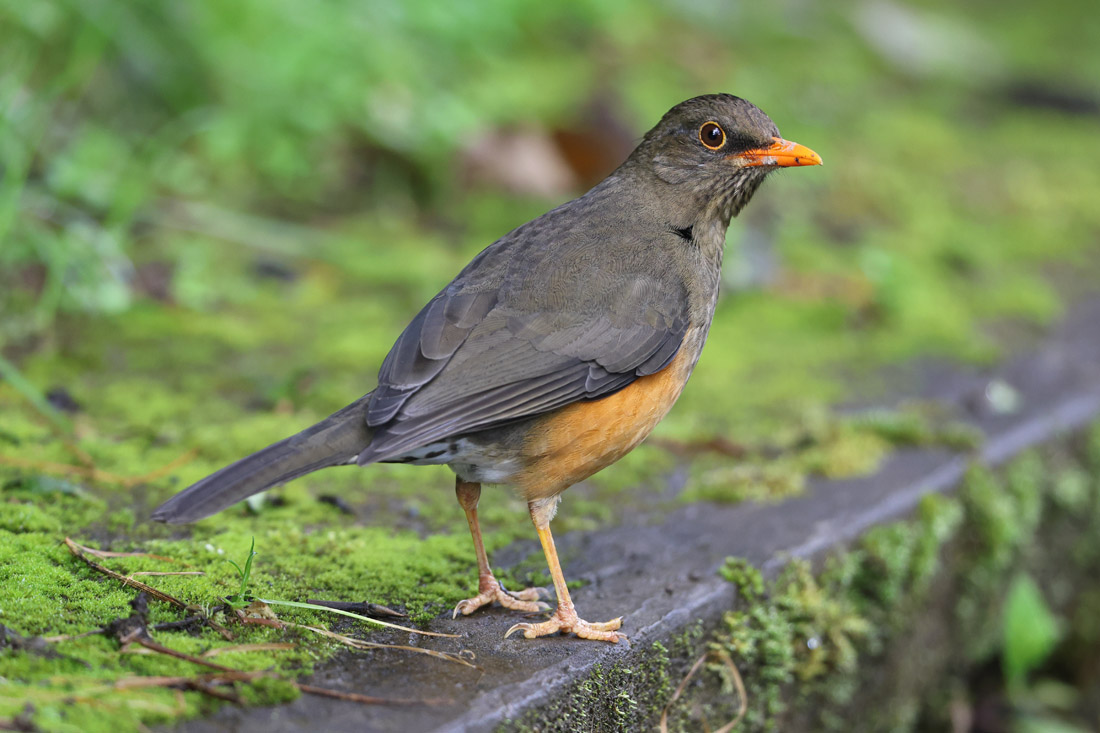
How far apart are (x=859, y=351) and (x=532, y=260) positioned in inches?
119

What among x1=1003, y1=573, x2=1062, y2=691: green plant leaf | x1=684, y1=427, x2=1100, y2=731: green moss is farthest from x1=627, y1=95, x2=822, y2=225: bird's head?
x1=1003, y1=573, x2=1062, y2=691: green plant leaf

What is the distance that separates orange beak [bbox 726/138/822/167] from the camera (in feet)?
12.9

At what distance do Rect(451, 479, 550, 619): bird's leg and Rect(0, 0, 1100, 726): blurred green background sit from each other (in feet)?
0.37

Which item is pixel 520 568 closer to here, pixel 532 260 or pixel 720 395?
pixel 532 260

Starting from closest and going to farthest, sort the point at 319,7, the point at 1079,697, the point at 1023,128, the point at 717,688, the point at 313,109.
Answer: the point at 717,688 → the point at 1079,697 → the point at 313,109 → the point at 319,7 → the point at 1023,128

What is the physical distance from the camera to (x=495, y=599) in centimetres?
342

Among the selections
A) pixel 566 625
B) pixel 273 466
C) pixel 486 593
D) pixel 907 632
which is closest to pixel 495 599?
pixel 486 593

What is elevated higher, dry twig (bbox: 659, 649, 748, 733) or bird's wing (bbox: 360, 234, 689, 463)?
bird's wing (bbox: 360, 234, 689, 463)

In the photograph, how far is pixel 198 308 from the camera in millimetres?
5801

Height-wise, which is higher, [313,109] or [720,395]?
[313,109]

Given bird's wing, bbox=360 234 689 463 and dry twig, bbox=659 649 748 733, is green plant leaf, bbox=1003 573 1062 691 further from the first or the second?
bird's wing, bbox=360 234 689 463

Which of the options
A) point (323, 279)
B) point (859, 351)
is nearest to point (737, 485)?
point (859, 351)

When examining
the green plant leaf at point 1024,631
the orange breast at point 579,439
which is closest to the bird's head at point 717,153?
the orange breast at point 579,439

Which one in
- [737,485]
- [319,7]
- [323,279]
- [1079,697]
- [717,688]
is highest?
[319,7]
